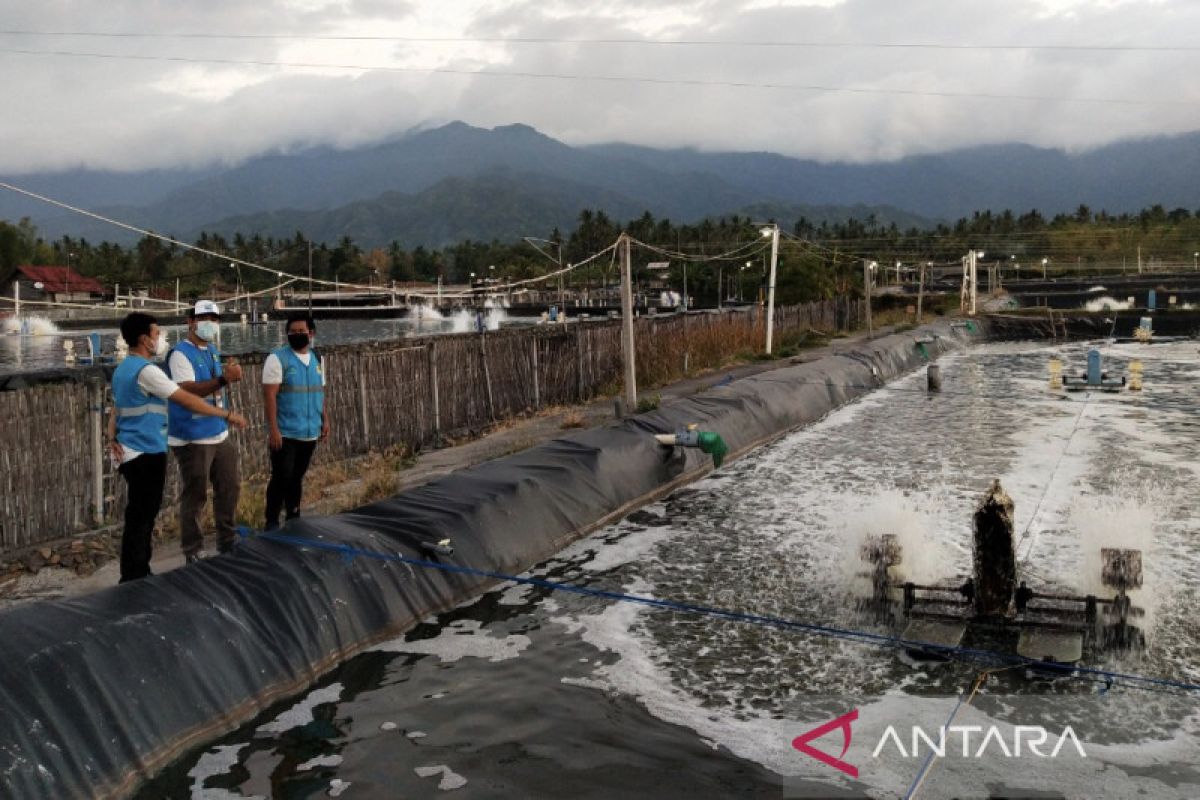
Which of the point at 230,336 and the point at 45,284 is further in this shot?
the point at 230,336

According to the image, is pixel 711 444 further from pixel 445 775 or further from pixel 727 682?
pixel 445 775

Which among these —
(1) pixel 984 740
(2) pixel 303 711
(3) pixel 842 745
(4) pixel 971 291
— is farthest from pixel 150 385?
(4) pixel 971 291

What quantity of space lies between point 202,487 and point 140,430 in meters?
1.02

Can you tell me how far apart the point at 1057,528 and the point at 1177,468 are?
4.95 m

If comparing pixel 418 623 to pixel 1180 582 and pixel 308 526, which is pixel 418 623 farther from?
pixel 1180 582

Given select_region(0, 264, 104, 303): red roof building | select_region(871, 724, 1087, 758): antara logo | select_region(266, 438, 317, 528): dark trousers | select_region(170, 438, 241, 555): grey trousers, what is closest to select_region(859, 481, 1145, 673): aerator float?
select_region(871, 724, 1087, 758): antara logo

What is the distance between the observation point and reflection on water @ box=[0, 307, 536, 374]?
218ft

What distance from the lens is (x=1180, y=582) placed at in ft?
30.7

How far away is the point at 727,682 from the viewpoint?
7.20 meters

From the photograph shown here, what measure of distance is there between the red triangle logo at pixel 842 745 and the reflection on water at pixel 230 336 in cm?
1904

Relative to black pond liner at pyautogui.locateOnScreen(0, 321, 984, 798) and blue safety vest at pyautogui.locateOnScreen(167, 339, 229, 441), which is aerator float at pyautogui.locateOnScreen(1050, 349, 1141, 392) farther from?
blue safety vest at pyautogui.locateOnScreen(167, 339, 229, 441)

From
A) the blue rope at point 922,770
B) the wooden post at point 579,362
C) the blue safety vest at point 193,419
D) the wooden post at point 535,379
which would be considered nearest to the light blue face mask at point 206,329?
the blue safety vest at point 193,419

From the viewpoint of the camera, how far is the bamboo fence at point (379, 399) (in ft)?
30.6

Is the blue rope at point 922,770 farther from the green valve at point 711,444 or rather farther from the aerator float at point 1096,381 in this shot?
the aerator float at point 1096,381
